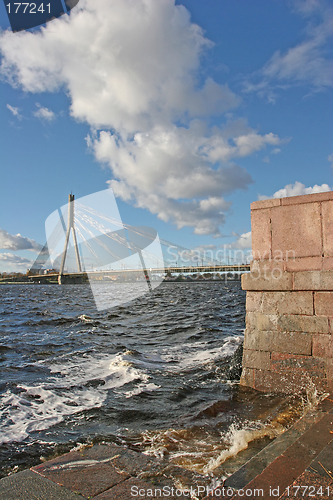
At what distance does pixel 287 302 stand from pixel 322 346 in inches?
26.9

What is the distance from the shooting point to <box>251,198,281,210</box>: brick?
4595 millimetres

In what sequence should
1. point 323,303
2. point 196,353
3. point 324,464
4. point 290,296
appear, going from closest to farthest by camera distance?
point 324,464, point 323,303, point 290,296, point 196,353

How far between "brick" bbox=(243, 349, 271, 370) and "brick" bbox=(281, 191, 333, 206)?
214cm

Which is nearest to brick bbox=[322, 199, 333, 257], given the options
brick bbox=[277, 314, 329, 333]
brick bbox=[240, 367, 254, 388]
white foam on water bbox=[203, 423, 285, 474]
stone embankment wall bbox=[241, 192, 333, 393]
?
stone embankment wall bbox=[241, 192, 333, 393]

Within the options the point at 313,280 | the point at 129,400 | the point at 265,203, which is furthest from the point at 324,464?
the point at 265,203

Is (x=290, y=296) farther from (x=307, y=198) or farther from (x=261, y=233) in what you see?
(x=307, y=198)

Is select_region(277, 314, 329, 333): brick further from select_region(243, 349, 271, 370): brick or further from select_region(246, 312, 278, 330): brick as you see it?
select_region(243, 349, 271, 370): brick

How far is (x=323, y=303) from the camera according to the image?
4.12 metres

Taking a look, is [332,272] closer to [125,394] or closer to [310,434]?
[310,434]

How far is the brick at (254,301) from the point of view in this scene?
15.1ft

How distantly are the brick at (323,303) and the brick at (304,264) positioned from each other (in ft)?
1.12

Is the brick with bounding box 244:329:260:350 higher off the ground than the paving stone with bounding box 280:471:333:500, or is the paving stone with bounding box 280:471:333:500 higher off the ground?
the brick with bounding box 244:329:260:350

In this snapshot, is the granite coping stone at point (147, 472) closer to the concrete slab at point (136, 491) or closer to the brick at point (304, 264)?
the concrete slab at point (136, 491)

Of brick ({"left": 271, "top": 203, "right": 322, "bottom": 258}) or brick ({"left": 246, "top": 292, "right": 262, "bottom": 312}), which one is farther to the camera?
brick ({"left": 246, "top": 292, "right": 262, "bottom": 312})
